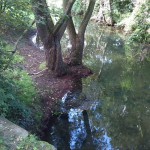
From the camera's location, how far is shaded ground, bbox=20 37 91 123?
31.5 ft

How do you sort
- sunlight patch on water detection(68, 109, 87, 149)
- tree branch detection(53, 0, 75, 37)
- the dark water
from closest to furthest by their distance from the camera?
sunlight patch on water detection(68, 109, 87, 149), the dark water, tree branch detection(53, 0, 75, 37)

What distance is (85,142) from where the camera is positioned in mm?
7984

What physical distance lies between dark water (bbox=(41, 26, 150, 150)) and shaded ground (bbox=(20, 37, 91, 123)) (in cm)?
27

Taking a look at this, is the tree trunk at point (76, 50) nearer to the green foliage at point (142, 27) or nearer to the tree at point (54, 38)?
the tree at point (54, 38)

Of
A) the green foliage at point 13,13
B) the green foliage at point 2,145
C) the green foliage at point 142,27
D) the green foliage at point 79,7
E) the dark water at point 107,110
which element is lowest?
the dark water at point 107,110

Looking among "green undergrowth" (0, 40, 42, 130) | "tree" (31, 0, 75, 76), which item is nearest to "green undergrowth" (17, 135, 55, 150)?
"green undergrowth" (0, 40, 42, 130)

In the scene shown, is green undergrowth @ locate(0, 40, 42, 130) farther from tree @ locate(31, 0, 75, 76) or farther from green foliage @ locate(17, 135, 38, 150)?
tree @ locate(31, 0, 75, 76)

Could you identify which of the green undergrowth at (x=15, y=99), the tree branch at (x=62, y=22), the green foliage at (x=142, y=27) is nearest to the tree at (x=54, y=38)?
the tree branch at (x=62, y=22)

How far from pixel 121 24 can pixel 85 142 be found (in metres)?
16.9

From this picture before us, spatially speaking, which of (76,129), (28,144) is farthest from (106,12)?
(28,144)

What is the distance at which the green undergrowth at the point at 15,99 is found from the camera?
6.81 metres

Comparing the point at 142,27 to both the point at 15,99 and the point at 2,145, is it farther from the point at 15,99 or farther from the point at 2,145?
the point at 2,145

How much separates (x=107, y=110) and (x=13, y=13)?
183 inches

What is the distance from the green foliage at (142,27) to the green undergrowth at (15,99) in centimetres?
1133
